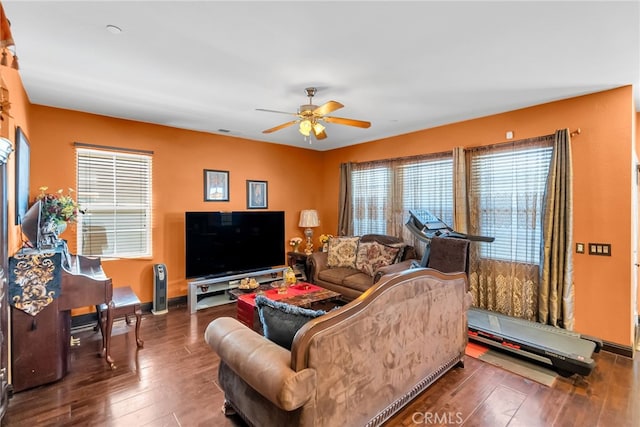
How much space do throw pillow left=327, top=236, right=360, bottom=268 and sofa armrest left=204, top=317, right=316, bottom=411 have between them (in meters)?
2.95

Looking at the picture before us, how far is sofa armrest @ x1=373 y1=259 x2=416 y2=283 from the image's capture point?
12.9ft

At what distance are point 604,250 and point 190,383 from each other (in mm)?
4220

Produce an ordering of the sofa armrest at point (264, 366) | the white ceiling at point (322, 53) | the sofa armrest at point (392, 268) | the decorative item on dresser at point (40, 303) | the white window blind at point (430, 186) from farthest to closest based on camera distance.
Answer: the white window blind at point (430, 186), the sofa armrest at point (392, 268), the decorative item on dresser at point (40, 303), the white ceiling at point (322, 53), the sofa armrest at point (264, 366)

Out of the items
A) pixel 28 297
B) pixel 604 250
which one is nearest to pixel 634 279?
pixel 604 250

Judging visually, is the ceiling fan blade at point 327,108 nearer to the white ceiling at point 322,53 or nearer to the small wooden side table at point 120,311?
the white ceiling at point 322,53

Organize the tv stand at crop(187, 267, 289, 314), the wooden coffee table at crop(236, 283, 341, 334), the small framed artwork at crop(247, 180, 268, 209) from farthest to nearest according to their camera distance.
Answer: the small framed artwork at crop(247, 180, 268, 209), the tv stand at crop(187, 267, 289, 314), the wooden coffee table at crop(236, 283, 341, 334)

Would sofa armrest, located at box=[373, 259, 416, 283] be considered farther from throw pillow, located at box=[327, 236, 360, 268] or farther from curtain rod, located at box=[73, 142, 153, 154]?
curtain rod, located at box=[73, 142, 153, 154]

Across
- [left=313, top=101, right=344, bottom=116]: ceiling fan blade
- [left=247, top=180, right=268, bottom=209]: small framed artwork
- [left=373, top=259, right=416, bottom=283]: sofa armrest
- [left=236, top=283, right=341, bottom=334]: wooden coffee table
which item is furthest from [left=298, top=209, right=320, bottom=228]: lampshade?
[left=313, top=101, right=344, bottom=116]: ceiling fan blade

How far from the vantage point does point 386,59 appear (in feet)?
8.27

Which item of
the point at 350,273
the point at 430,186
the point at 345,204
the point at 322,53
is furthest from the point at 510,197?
the point at 322,53

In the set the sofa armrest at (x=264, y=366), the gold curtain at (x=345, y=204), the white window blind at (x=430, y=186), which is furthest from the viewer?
the gold curtain at (x=345, y=204)

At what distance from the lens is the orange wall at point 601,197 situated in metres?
3.04

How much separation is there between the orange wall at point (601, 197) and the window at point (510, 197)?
0.99 feet

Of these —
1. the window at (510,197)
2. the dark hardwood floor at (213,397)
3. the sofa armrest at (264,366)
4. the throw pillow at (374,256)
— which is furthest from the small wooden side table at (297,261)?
the sofa armrest at (264,366)
